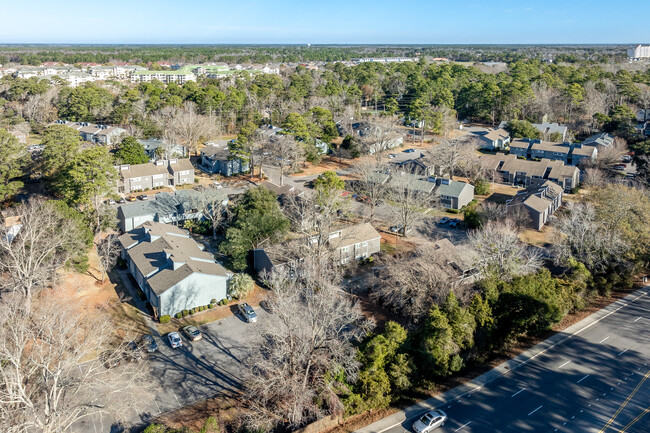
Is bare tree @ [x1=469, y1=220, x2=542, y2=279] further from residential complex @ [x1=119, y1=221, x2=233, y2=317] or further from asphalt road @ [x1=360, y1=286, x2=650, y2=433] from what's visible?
residential complex @ [x1=119, y1=221, x2=233, y2=317]

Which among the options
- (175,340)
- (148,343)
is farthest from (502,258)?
(148,343)

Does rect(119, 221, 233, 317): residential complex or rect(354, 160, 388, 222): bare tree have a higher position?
rect(354, 160, 388, 222): bare tree

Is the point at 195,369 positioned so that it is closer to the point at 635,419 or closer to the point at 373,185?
the point at 635,419

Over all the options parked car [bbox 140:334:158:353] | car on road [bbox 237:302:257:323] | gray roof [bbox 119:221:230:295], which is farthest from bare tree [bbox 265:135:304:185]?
parked car [bbox 140:334:158:353]

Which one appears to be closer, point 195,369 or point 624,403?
point 624,403

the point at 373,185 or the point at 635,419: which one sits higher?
the point at 373,185

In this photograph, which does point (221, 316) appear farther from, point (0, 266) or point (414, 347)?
point (0, 266)
